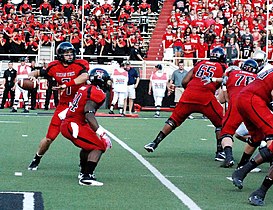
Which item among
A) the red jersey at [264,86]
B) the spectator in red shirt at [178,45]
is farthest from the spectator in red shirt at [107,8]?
the red jersey at [264,86]

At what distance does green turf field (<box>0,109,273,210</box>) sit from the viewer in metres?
8.59

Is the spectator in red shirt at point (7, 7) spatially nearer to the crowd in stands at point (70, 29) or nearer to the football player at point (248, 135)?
the crowd in stands at point (70, 29)

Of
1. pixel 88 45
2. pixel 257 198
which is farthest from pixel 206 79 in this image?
pixel 88 45

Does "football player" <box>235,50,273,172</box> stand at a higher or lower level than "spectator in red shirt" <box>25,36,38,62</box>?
higher

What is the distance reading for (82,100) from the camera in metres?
9.83

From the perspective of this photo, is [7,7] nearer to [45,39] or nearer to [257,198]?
[45,39]

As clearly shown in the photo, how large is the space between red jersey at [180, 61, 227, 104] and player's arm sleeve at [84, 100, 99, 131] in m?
3.32

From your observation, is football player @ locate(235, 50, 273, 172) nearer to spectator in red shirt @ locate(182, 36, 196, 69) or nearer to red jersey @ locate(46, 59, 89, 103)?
red jersey @ locate(46, 59, 89, 103)

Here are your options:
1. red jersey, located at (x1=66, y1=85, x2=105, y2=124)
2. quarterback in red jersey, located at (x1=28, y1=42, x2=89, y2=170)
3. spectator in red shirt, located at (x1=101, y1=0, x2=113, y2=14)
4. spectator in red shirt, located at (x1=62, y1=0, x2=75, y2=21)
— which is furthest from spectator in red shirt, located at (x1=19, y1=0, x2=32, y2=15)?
red jersey, located at (x1=66, y1=85, x2=105, y2=124)

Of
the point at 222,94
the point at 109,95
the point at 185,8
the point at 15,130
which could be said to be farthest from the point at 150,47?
the point at 222,94

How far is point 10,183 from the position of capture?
9602mm

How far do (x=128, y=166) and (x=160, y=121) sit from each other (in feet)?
32.1

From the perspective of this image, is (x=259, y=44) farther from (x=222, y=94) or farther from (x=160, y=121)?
(x=222, y=94)

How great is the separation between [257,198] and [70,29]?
68.5 feet
